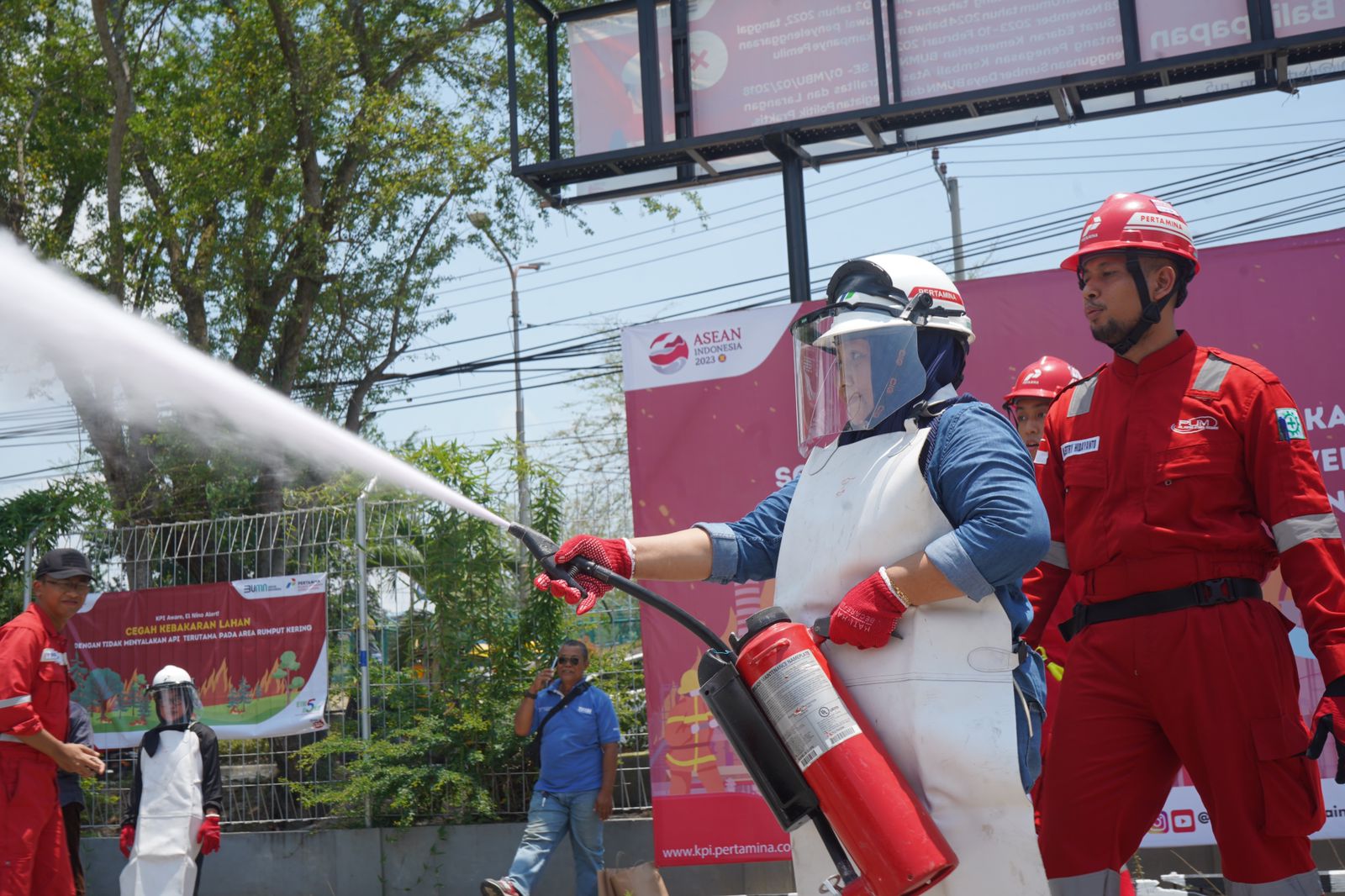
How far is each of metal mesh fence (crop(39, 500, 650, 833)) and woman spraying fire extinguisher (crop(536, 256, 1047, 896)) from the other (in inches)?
230

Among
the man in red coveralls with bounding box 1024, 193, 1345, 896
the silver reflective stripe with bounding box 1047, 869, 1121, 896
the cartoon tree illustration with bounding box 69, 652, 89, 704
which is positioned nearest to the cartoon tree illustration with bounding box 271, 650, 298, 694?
the cartoon tree illustration with bounding box 69, 652, 89, 704

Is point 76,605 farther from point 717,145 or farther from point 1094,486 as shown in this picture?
point 1094,486

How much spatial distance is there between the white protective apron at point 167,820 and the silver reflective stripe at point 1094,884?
575 cm

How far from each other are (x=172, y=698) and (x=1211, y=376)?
261 inches

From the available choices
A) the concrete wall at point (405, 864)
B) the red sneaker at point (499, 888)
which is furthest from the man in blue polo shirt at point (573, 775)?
the concrete wall at point (405, 864)


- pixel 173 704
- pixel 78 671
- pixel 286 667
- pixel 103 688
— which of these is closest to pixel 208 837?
pixel 173 704

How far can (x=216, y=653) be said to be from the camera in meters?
9.84

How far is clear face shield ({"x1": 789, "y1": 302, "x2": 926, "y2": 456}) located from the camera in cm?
339

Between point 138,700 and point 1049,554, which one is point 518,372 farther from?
point 1049,554

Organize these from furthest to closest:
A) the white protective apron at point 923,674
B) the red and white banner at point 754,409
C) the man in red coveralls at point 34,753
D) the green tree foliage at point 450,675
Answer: the green tree foliage at point 450,675 → the red and white banner at point 754,409 → the man in red coveralls at point 34,753 → the white protective apron at point 923,674

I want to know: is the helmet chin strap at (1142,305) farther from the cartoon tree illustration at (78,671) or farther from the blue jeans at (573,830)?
the cartoon tree illustration at (78,671)

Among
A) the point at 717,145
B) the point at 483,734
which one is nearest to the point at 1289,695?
the point at 717,145

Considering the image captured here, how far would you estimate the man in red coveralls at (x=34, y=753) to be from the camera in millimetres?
6277

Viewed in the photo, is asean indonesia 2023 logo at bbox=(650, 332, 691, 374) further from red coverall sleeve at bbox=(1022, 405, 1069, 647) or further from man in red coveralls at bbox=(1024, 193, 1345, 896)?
man in red coveralls at bbox=(1024, 193, 1345, 896)
